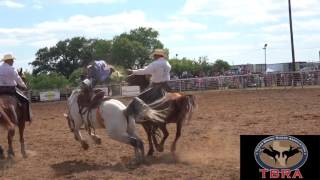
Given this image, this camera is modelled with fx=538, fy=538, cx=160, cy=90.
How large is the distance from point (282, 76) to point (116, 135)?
25856 millimetres

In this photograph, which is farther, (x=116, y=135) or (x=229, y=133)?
(x=229, y=133)

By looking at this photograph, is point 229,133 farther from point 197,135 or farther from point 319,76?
point 319,76

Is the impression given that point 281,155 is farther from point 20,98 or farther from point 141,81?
point 20,98

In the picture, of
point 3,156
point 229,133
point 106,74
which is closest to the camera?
point 106,74

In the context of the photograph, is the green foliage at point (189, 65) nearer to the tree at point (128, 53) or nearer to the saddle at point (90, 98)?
the tree at point (128, 53)

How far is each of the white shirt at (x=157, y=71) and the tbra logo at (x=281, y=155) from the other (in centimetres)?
451

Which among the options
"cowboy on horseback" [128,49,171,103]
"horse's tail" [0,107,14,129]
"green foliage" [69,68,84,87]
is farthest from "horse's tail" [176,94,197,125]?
"horse's tail" [0,107,14,129]

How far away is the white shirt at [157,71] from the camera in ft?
31.9

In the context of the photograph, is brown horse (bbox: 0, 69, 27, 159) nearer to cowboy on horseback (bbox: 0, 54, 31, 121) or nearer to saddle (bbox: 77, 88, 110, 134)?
cowboy on horseback (bbox: 0, 54, 31, 121)

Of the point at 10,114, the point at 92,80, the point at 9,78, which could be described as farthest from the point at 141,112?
the point at 9,78

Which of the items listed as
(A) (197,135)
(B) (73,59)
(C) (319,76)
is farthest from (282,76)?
(B) (73,59)

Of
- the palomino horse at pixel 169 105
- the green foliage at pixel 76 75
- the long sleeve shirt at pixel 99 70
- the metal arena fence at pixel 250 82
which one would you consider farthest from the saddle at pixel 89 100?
the metal arena fence at pixel 250 82

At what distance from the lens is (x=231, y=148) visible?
10211mm

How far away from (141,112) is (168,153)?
58.5 inches
